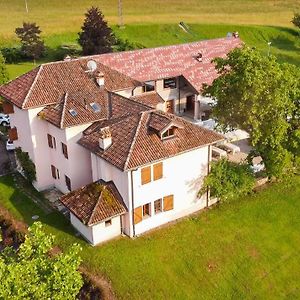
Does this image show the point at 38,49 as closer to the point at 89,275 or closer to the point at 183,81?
the point at 183,81

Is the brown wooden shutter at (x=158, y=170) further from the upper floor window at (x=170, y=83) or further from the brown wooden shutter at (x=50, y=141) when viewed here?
the upper floor window at (x=170, y=83)

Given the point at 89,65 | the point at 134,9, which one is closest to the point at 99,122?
the point at 89,65

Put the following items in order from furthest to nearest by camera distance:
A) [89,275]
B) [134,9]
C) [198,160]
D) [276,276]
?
[134,9], [198,160], [276,276], [89,275]

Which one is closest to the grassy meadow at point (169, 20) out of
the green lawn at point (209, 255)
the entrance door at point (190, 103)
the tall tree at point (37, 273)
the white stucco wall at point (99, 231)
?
the entrance door at point (190, 103)

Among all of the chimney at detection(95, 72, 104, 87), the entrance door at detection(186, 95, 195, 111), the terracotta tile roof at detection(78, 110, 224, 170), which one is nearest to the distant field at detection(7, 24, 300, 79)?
the entrance door at detection(186, 95, 195, 111)

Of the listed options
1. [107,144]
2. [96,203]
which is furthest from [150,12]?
[96,203]

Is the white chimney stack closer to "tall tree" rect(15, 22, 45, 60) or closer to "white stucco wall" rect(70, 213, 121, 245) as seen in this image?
"white stucco wall" rect(70, 213, 121, 245)

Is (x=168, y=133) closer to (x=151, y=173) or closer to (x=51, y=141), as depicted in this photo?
(x=151, y=173)
